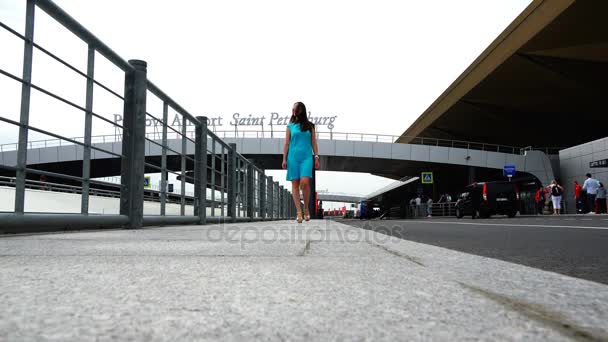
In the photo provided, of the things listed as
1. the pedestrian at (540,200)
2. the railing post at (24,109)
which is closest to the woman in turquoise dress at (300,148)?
the railing post at (24,109)

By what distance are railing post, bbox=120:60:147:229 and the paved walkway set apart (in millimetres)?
3217

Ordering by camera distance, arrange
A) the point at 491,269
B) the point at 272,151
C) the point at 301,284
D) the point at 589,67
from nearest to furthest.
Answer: the point at 301,284 < the point at 491,269 < the point at 589,67 < the point at 272,151

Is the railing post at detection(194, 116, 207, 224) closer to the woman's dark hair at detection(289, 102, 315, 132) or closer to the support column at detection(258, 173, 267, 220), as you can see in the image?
the woman's dark hair at detection(289, 102, 315, 132)

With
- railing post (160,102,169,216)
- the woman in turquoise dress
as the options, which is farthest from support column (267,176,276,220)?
railing post (160,102,169,216)

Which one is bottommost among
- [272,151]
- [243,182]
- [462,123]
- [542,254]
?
[542,254]

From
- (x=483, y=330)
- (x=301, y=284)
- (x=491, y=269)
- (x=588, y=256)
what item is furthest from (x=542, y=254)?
(x=483, y=330)

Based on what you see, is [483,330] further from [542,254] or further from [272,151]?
[272,151]

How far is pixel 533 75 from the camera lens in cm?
2978

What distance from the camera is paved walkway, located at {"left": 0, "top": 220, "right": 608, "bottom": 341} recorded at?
719 millimetres

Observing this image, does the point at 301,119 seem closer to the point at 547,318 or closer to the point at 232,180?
the point at 232,180

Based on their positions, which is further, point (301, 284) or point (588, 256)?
point (588, 256)

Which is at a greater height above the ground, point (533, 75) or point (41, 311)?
point (533, 75)

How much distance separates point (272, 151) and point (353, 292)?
3664 cm

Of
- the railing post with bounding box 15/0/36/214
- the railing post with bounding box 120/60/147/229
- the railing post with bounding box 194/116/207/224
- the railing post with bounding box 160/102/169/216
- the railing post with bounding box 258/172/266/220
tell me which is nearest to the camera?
the railing post with bounding box 15/0/36/214
